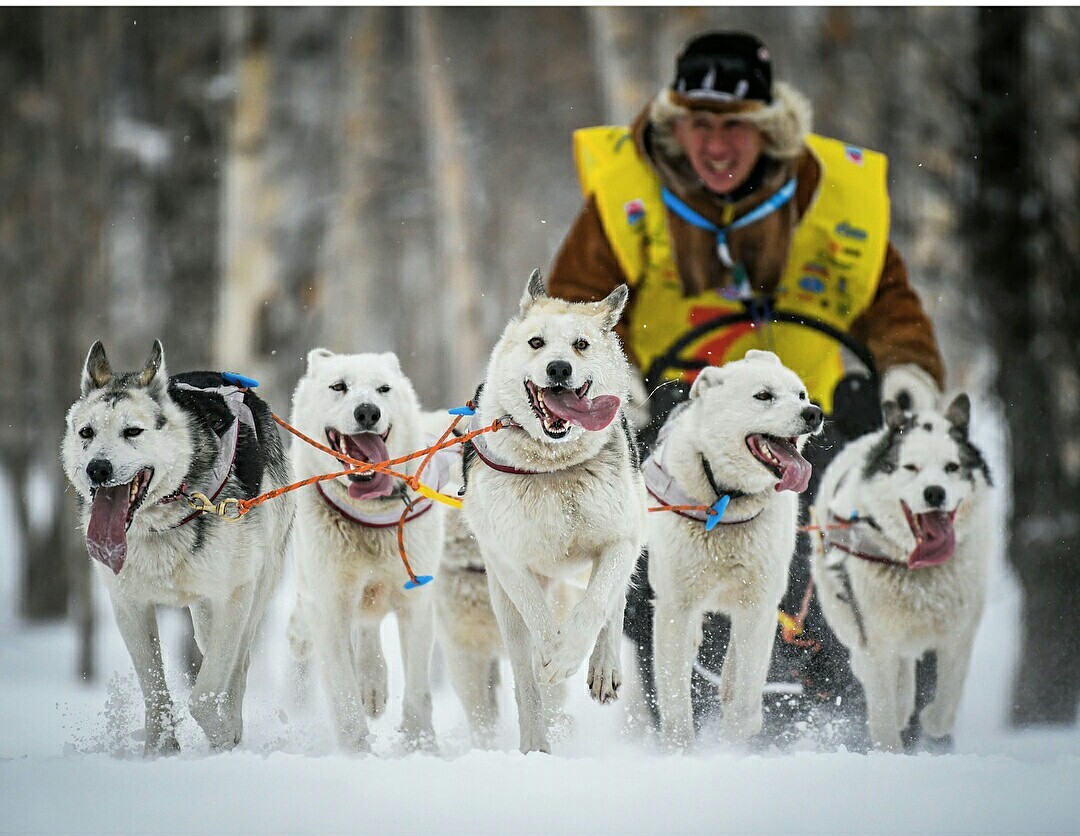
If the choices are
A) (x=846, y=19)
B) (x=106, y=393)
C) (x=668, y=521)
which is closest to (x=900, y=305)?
(x=668, y=521)

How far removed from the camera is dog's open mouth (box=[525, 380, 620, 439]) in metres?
3.29

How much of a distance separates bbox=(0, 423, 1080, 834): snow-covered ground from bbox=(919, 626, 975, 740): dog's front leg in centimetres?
38

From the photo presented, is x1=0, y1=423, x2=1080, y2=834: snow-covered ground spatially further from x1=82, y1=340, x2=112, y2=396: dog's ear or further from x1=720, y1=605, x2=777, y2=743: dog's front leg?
x1=82, y1=340, x2=112, y2=396: dog's ear

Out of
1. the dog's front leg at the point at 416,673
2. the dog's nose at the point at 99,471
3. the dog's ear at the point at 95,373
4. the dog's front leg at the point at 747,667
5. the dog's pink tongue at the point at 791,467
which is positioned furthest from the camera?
the dog's front leg at the point at 416,673

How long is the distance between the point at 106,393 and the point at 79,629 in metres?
3.71

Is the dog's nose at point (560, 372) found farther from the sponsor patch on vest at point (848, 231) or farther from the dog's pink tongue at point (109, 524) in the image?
the sponsor patch on vest at point (848, 231)

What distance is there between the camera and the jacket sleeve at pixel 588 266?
4.34 metres

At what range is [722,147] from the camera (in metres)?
4.42

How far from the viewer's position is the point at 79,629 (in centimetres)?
677

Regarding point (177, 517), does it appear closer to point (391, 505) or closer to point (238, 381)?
point (238, 381)

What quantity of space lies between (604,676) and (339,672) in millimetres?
975

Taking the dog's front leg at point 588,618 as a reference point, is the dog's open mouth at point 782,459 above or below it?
above

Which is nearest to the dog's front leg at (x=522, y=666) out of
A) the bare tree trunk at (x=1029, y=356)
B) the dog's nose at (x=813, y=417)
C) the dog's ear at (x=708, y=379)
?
the dog's ear at (x=708, y=379)

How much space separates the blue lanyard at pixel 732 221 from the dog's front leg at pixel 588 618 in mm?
1408
